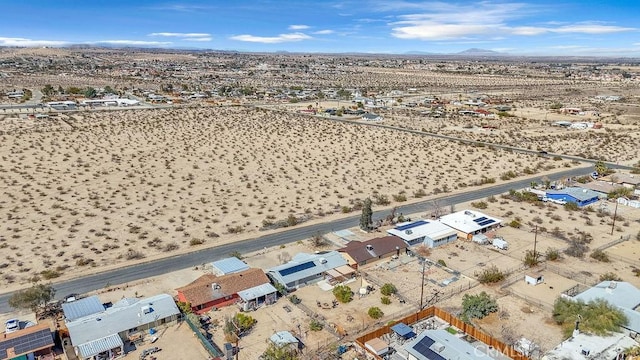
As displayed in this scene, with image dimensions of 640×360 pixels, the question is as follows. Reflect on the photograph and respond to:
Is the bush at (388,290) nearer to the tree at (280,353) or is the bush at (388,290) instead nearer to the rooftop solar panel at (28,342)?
the tree at (280,353)

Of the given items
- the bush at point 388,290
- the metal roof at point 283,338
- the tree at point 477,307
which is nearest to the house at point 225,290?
the metal roof at point 283,338

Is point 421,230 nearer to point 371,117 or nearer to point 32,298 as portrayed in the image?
point 32,298

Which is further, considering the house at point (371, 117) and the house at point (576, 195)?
the house at point (371, 117)

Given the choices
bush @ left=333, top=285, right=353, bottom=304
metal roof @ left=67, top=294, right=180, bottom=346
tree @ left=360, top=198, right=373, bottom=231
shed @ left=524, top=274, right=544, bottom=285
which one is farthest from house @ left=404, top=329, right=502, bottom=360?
tree @ left=360, top=198, right=373, bottom=231

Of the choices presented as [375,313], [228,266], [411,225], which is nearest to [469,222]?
[411,225]

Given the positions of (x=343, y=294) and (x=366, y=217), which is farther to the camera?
(x=366, y=217)

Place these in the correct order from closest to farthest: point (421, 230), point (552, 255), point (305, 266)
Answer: point (305, 266)
point (552, 255)
point (421, 230)
